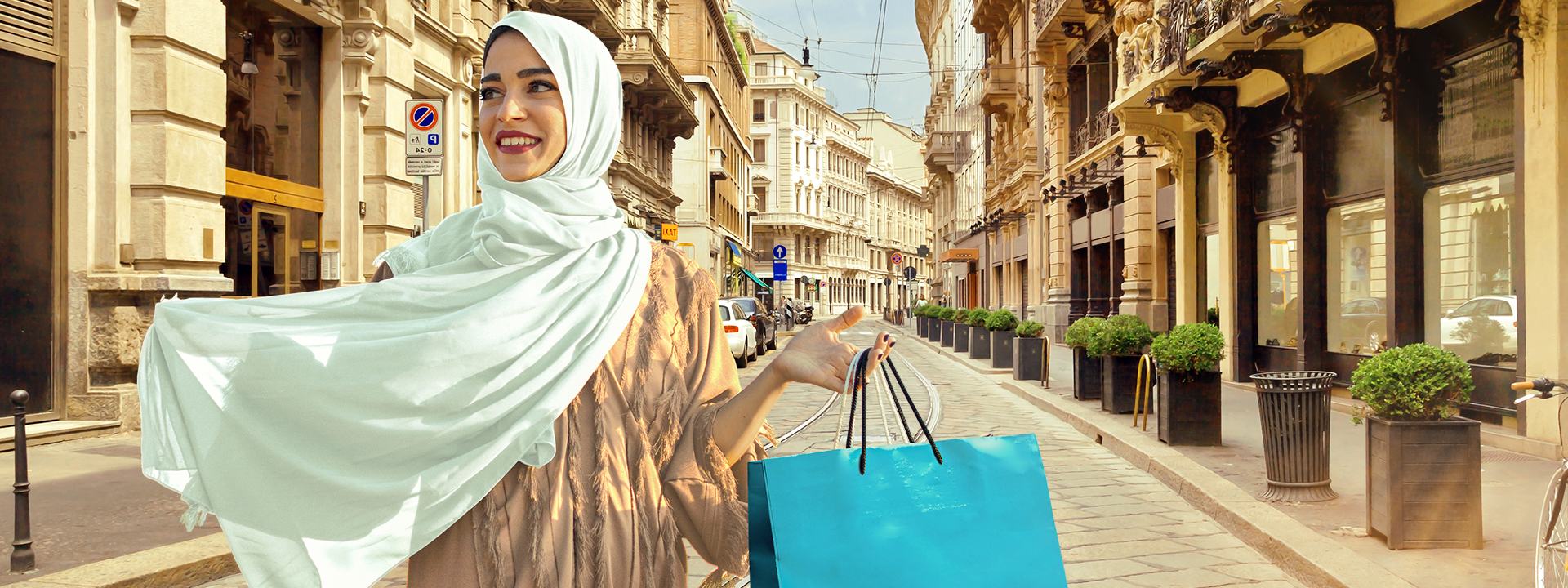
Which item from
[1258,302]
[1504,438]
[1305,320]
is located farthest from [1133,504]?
[1258,302]

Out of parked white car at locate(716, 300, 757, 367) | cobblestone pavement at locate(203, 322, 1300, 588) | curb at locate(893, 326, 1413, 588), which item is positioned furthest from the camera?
parked white car at locate(716, 300, 757, 367)

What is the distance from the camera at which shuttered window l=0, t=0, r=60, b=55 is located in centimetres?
941

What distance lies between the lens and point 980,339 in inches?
976

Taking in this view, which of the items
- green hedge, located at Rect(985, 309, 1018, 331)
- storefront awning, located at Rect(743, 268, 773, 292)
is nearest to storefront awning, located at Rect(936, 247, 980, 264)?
storefront awning, located at Rect(743, 268, 773, 292)

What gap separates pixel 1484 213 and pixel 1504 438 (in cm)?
242

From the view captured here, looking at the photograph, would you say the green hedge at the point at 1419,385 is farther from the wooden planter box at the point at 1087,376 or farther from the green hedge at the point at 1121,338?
the wooden planter box at the point at 1087,376

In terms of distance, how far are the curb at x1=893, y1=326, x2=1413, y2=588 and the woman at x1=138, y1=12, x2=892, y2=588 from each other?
4.25 meters

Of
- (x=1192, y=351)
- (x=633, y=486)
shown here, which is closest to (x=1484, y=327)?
(x=1192, y=351)

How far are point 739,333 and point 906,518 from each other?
20352mm

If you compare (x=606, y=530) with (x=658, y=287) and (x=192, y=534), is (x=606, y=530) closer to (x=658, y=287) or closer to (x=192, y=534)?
(x=658, y=287)

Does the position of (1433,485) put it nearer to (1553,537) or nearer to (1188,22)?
(1553,537)

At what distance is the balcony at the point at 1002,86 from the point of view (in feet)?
121

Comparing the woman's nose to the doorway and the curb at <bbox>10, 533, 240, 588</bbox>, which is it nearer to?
the curb at <bbox>10, 533, 240, 588</bbox>

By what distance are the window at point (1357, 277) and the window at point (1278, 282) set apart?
491mm
